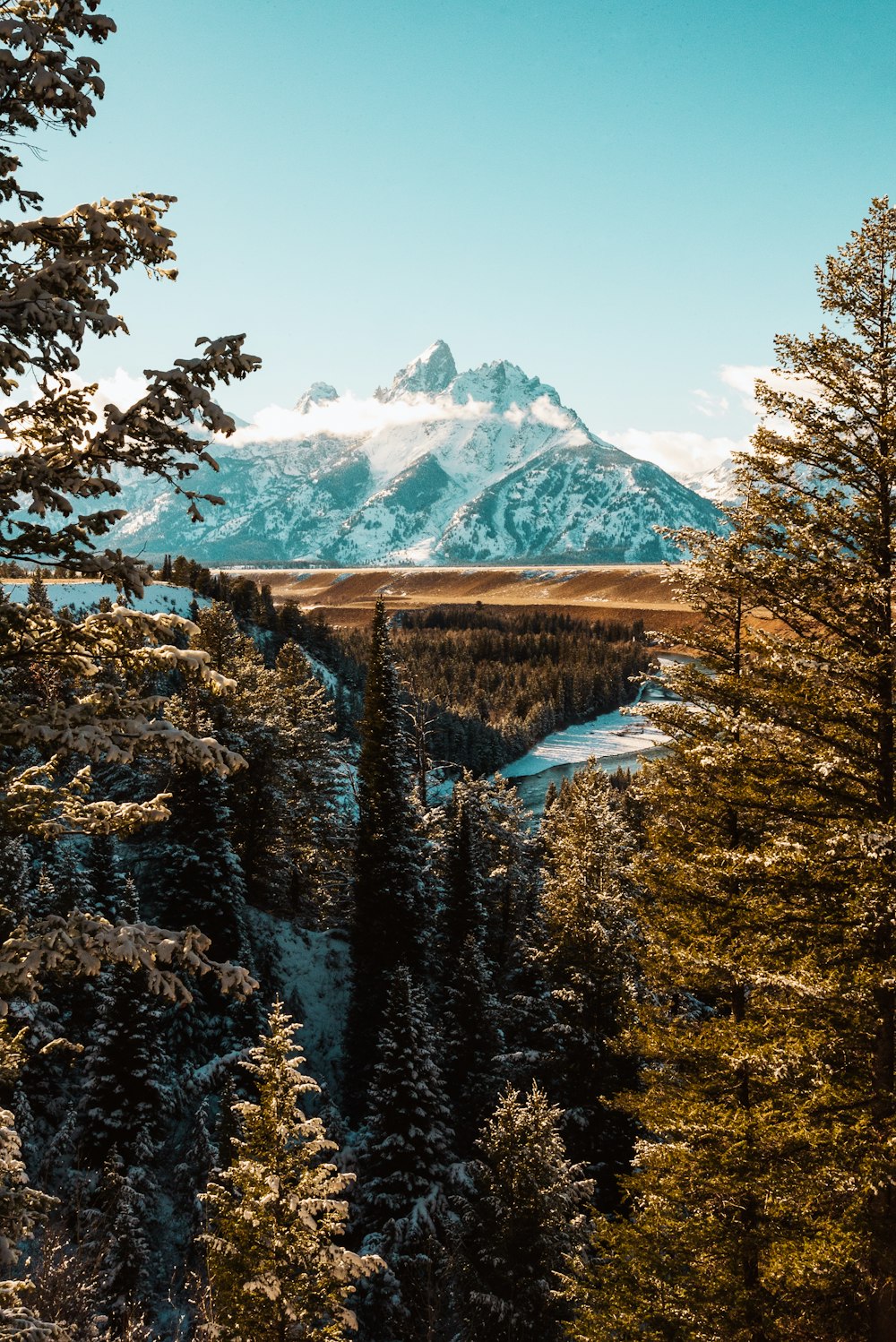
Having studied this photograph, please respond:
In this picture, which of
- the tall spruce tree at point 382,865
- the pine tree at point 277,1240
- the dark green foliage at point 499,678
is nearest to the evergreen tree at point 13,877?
the pine tree at point 277,1240

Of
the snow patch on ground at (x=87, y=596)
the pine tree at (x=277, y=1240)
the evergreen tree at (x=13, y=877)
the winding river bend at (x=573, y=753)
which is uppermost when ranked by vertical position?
the snow patch on ground at (x=87, y=596)

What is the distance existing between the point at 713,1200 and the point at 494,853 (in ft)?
105

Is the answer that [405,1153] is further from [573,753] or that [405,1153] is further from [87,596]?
[573,753]

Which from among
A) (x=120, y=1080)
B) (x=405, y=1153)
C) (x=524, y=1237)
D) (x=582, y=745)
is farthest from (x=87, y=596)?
(x=582, y=745)

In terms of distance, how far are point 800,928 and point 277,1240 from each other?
32.5 feet

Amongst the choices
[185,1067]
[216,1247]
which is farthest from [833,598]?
[185,1067]

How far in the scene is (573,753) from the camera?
388 feet

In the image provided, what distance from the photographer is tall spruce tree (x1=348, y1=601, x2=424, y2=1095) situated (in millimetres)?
30719

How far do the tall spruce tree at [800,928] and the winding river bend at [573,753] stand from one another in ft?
234

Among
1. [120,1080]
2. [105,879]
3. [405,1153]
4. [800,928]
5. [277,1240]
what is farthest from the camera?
[105,879]

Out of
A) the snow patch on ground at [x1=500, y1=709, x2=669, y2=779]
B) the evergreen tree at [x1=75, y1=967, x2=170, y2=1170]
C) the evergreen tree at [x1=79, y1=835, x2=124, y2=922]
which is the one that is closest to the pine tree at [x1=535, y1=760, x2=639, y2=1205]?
the evergreen tree at [x1=75, y1=967, x2=170, y2=1170]

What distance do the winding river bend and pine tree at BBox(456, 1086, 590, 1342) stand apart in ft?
205

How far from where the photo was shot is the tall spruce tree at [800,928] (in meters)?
8.14

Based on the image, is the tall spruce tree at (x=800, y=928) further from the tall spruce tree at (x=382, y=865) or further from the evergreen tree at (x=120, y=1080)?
the tall spruce tree at (x=382, y=865)
